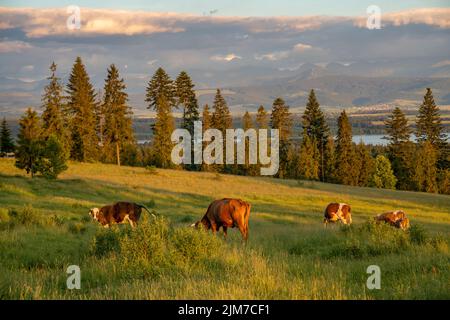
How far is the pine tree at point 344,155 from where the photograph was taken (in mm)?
84062

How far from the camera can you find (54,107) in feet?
227

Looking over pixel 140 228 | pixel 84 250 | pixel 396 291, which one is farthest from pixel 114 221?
pixel 396 291

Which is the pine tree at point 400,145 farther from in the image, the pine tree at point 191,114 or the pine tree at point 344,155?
the pine tree at point 191,114

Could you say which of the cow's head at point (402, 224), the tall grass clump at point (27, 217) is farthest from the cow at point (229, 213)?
the cow's head at point (402, 224)

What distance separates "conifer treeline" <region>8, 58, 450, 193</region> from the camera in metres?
78.2

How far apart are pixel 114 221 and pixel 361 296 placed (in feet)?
49.2

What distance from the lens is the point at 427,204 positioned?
164 ft

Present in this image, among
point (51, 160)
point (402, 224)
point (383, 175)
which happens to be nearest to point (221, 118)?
point (383, 175)

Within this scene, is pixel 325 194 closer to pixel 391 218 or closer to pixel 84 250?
pixel 391 218

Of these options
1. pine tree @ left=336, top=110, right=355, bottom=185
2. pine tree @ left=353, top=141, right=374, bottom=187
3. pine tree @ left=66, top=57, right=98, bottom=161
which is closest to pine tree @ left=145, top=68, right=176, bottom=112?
pine tree @ left=66, top=57, right=98, bottom=161

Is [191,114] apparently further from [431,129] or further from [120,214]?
[120,214]

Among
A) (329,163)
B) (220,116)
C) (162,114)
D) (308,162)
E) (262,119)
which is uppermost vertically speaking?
(162,114)

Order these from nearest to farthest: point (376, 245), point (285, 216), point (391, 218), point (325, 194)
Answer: point (376, 245)
point (391, 218)
point (285, 216)
point (325, 194)

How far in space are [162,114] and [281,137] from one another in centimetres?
2040
